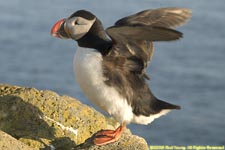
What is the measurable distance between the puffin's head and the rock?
706 mm

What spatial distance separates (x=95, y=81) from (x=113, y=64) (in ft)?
0.97

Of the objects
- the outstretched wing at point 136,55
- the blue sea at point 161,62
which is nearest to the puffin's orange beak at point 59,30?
the outstretched wing at point 136,55

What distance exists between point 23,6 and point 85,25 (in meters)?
22.6

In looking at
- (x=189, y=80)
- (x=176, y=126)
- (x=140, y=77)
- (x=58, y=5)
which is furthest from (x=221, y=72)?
(x=140, y=77)

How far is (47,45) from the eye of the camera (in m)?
26.2

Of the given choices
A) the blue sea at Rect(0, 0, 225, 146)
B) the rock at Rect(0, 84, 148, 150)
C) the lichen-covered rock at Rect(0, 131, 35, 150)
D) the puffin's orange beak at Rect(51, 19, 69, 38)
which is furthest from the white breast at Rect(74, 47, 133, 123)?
the blue sea at Rect(0, 0, 225, 146)

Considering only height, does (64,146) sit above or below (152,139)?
above

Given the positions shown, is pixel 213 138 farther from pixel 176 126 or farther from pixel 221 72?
pixel 221 72

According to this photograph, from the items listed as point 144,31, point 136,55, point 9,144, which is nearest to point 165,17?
point 136,55

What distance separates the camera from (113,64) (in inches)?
323

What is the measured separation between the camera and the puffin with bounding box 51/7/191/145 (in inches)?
317

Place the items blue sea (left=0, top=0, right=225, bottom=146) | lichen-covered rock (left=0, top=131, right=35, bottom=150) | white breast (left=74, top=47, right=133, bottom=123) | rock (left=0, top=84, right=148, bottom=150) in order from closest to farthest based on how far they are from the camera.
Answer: lichen-covered rock (left=0, top=131, right=35, bottom=150)
rock (left=0, top=84, right=148, bottom=150)
white breast (left=74, top=47, right=133, bottom=123)
blue sea (left=0, top=0, right=225, bottom=146)

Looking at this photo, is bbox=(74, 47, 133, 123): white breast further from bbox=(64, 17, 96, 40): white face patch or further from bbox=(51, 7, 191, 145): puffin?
bbox=(64, 17, 96, 40): white face patch

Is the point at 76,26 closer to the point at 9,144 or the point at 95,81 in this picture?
the point at 95,81
